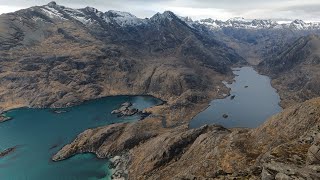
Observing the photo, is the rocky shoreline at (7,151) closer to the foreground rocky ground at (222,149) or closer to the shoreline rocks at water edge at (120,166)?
the foreground rocky ground at (222,149)

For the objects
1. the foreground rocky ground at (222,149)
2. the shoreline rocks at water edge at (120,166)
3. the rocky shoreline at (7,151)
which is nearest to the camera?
the foreground rocky ground at (222,149)

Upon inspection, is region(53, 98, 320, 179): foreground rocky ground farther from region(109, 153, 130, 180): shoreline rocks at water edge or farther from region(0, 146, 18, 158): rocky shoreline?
region(0, 146, 18, 158): rocky shoreline

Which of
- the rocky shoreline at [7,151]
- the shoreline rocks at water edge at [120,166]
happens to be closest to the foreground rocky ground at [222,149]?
the shoreline rocks at water edge at [120,166]

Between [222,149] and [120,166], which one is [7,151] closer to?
[120,166]

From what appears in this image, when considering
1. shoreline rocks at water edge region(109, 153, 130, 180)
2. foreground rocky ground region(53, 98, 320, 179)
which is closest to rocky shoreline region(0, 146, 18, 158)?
foreground rocky ground region(53, 98, 320, 179)

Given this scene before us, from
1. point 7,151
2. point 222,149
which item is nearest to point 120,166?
point 222,149

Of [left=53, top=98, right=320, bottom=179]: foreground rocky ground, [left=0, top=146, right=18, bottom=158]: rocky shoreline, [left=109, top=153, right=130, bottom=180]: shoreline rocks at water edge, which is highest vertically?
[left=53, top=98, right=320, bottom=179]: foreground rocky ground

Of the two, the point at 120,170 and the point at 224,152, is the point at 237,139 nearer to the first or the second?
the point at 224,152

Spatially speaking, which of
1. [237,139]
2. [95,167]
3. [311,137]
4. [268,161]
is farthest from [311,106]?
[95,167]

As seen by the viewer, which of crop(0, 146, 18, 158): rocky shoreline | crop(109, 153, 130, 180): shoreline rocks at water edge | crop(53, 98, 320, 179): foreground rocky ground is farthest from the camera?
crop(0, 146, 18, 158): rocky shoreline
